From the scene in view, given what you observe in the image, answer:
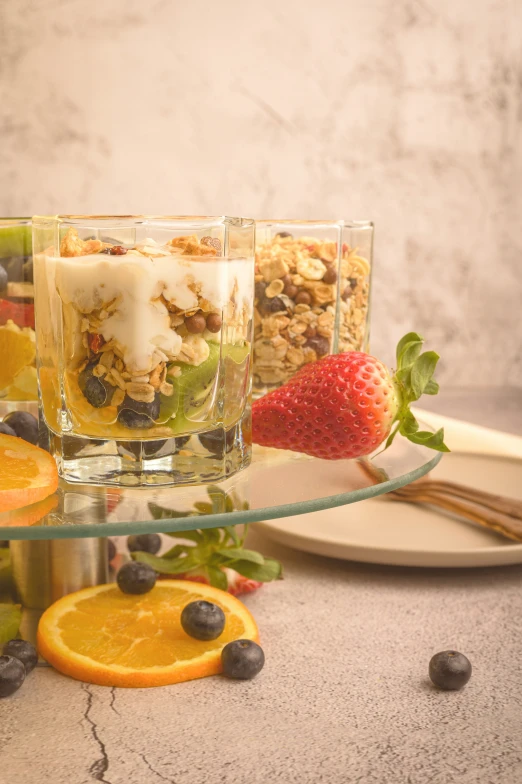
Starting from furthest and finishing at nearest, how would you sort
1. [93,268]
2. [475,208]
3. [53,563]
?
[475,208] < [53,563] < [93,268]

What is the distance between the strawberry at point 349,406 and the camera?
0.66 m

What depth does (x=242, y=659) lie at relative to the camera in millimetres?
651

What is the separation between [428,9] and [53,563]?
148 centimetres

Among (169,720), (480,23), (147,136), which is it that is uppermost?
(480,23)

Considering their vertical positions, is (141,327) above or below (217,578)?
above

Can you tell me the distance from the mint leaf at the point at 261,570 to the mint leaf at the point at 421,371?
0.19 meters

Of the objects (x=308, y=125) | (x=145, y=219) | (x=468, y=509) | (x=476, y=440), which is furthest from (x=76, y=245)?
(x=308, y=125)

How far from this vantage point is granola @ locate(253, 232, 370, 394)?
79cm

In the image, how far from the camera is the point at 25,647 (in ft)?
2.17

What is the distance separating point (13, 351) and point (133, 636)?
0.25 meters

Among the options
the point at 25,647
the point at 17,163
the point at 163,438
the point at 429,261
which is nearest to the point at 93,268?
the point at 163,438

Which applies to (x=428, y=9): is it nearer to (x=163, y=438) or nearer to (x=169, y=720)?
(x=163, y=438)

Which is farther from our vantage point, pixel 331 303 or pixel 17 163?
pixel 17 163

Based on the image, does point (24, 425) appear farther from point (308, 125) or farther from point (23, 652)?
point (308, 125)
